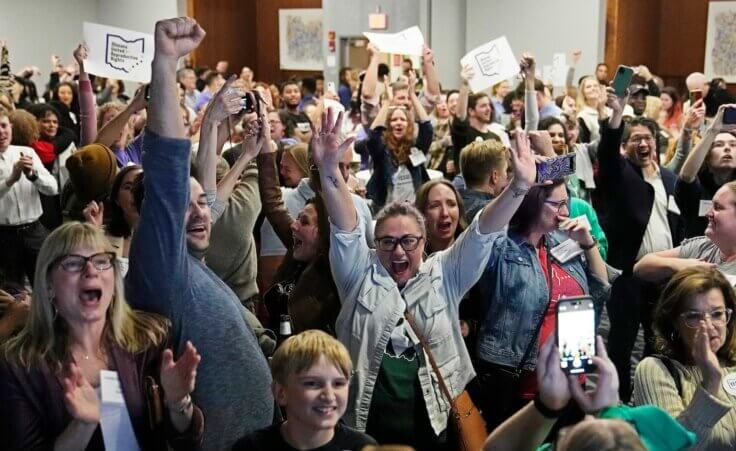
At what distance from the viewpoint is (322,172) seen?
319 cm

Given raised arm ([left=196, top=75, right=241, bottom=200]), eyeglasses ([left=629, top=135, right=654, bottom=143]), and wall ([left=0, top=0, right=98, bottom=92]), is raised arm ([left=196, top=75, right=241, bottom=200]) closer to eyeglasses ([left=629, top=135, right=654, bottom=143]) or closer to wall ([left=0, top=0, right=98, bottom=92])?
eyeglasses ([left=629, top=135, right=654, bottom=143])

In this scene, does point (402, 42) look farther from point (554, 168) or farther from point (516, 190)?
point (516, 190)

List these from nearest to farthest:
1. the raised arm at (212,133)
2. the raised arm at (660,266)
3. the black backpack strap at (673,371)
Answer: the black backpack strap at (673,371), the raised arm at (212,133), the raised arm at (660,266)

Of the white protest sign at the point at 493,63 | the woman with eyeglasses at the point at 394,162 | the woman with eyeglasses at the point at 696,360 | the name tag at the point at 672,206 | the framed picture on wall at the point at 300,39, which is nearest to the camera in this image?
the woman with eyeglasses at the point at 696,360

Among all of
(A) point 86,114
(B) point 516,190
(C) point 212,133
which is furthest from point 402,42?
(B) point 516,190

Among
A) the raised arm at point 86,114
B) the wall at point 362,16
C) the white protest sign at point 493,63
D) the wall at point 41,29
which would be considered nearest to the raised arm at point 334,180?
the raised arm at point 86,114

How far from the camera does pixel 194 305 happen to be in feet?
8.38

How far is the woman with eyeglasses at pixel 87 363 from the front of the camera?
89.1 inches

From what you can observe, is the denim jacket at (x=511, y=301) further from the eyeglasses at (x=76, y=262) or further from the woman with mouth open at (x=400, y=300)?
the eyeglasses at (x=76, y=262)

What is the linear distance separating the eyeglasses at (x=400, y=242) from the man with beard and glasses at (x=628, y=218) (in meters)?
2.34

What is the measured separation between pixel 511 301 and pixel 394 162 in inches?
111

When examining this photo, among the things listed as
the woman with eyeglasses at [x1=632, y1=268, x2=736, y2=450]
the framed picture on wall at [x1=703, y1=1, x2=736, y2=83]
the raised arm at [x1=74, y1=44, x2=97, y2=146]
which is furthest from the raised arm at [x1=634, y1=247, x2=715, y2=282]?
the framed picture on wall at [x1=703, y1=1, x2=736, y2=83]

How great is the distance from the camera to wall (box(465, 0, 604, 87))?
48.3 feet

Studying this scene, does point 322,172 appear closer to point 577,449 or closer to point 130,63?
point 577,449
